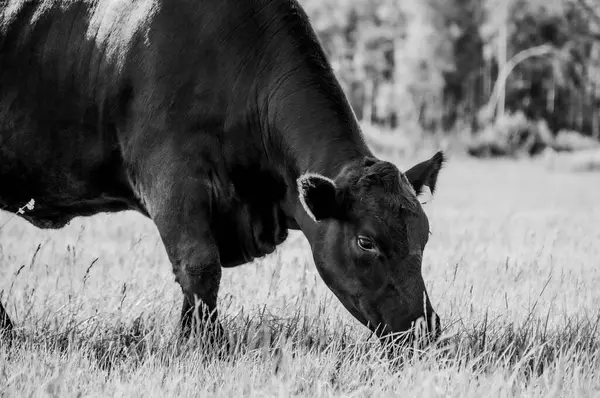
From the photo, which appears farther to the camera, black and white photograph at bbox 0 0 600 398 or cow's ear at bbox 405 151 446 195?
cow's ear at bbox 405 151 446 195

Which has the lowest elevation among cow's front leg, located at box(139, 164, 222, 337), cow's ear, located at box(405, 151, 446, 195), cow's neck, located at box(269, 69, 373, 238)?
cow's front leg, located at box(139, 164, 222, 337)

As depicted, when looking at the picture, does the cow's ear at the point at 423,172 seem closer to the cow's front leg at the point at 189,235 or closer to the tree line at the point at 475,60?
the cow's front leg at the point at 189,235

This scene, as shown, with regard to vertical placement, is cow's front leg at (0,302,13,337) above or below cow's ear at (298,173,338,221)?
below

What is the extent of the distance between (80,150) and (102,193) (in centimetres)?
28

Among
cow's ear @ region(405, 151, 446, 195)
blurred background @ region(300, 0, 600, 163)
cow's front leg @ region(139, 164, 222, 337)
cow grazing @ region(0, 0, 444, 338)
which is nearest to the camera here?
cow grazing @ region(0, 0, 444, 338)

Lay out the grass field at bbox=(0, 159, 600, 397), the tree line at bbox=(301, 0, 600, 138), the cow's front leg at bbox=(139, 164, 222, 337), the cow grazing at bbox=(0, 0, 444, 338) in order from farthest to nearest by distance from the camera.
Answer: the tree line at bbox=(301, 0, 600, 138), the cow's front leg at bbox=(139, 164, 222, 337), the cow grazing at bbox=(0, 0, 444, 338), the grass field at bbox=(0, 159, 600, 397)

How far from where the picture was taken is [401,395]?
3.14 metres

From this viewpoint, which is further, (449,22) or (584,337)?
(449,22)

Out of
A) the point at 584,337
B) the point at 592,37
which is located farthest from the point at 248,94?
the point at 592,37

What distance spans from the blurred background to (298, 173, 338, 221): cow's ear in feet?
130

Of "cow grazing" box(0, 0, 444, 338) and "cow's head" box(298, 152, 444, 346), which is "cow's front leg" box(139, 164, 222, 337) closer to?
"cow grazing" box(0, 0, 444, 338)

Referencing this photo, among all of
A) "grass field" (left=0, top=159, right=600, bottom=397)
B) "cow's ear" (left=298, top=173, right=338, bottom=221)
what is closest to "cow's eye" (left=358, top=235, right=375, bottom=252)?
"cow's ear" (left=298, top=173, right=338, bottom=221)

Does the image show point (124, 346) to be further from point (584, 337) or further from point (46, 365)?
point (584, 337)

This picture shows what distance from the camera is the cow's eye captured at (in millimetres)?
3713
